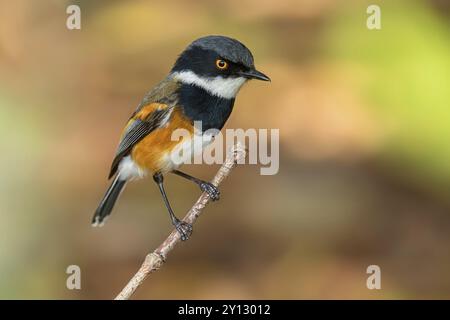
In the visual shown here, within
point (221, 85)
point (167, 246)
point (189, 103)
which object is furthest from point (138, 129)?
point (167, 246)

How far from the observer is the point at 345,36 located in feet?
19.5

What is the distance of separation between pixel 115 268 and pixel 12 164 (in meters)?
1.00

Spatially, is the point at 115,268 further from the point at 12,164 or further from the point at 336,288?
the point at 336,288

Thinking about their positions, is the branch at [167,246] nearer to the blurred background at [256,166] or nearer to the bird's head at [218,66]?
the bird's head at [218,66]

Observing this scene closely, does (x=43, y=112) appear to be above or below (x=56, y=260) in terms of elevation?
above

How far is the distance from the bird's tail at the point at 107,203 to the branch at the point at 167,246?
1.29 metres

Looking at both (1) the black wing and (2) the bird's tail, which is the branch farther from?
(2) the bird's tail

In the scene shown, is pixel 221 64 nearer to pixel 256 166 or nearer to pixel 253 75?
pixel 253 75

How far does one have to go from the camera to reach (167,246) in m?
2.92

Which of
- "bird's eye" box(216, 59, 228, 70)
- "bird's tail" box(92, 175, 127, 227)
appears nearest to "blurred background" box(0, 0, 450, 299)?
"bird's tail" box(92, 175, 127, 227)

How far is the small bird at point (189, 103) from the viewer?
3926mm

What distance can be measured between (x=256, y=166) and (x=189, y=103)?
209 cm

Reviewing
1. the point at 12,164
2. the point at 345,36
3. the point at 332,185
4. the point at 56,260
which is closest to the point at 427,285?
the point at 332,185

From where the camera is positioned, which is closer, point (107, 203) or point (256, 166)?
point (107, 203)
